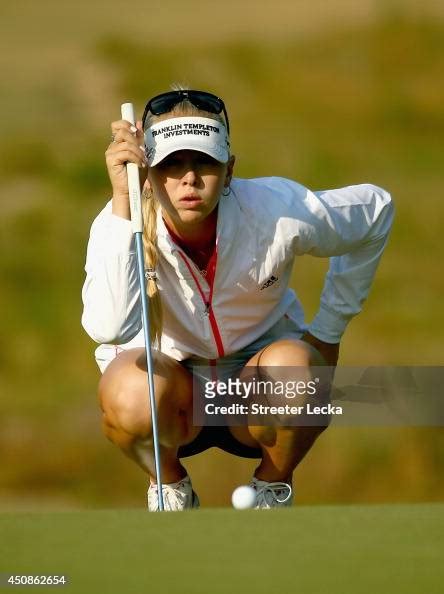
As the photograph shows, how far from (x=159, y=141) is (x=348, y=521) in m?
1.14

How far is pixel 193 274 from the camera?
133 inches

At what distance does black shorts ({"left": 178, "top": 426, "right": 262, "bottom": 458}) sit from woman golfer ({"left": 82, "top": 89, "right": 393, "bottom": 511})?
0.08 feet

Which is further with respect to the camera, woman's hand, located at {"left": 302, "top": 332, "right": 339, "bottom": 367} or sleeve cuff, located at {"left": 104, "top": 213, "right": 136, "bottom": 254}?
woman's hand, located at {"left": 302, "top": 332, "right": 339, "bottom": 367}

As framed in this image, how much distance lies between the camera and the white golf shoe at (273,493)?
3.40 metres

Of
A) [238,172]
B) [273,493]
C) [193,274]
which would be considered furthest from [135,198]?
[238,172]

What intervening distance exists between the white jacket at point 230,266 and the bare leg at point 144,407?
9cm

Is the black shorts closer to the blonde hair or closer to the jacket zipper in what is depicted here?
the jacket zipper

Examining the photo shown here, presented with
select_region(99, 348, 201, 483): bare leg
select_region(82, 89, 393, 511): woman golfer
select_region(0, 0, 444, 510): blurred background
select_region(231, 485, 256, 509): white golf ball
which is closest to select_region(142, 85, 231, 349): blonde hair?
select_region(82, 89, 393, 511): woman golfer

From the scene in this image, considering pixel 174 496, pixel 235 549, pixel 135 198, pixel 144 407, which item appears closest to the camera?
pixel 235 549

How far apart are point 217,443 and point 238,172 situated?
4.96 m

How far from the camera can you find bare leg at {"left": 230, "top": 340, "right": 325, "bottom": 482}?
3.40 metres

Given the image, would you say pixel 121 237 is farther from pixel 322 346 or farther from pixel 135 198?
pixel 322 346

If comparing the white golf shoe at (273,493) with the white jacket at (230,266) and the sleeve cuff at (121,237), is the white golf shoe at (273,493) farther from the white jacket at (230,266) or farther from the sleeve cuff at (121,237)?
the sleeve cuff at (121,237)

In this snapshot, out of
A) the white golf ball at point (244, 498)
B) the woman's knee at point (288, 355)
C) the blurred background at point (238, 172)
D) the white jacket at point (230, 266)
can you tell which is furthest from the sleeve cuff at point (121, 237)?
the blurred background at point (238, 172)
